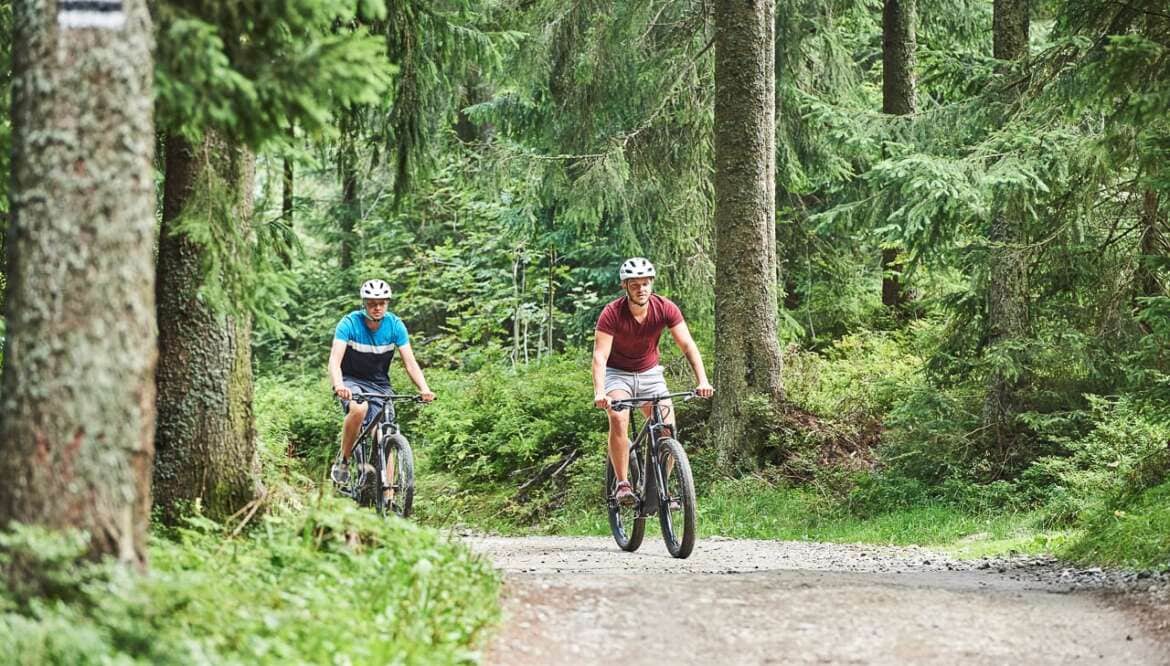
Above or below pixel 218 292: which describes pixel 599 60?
above

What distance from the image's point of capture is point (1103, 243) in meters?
13.7

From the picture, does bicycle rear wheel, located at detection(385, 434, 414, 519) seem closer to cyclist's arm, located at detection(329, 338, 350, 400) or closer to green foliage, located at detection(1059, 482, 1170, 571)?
cyclist's arm, located at detection(329, 338, 350, 400)

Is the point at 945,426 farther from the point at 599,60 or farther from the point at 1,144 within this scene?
the point at 1,144

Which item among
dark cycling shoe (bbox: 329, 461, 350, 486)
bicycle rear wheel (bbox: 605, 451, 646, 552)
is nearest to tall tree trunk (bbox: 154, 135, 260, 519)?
dark cycling shoe (bbox: 329, 461, 350, 486)

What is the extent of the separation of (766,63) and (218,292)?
33.0ft

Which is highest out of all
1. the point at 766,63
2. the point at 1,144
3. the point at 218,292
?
the point at 766,63

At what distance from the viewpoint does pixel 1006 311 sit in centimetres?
1432

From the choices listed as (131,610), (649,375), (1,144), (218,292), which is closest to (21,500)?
(131,610)

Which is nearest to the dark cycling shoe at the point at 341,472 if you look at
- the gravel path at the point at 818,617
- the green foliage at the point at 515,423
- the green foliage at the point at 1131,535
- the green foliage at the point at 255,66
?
the gravel path at the point at 818,617

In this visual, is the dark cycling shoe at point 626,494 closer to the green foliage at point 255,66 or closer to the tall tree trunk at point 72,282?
the green foliage at point 255,66

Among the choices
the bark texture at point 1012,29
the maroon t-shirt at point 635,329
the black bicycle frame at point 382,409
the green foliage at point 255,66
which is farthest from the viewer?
the bark texture at point 1012,29

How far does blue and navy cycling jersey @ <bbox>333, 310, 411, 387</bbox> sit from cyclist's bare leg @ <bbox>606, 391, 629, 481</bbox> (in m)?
2.09

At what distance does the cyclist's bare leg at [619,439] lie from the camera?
9875 millimetres

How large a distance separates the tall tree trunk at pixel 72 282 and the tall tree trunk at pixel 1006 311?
1062cm
